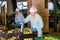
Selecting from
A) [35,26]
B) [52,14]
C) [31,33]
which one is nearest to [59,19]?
[52,14]

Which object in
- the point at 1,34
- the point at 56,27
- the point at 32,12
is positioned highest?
the point at 32,12

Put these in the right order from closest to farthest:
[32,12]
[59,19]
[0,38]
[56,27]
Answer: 1. [0,38]
2. [32,12]
3. [56,27]
4. [59,19]

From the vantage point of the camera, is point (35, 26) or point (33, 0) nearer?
point (35, 26)

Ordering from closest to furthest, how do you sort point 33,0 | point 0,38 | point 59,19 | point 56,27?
point 0,38 → point 33,0 → point 56,27 → point 59,19

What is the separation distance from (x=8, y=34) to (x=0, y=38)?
0.19 m

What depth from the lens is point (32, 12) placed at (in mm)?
5648

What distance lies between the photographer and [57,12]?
9961 mm

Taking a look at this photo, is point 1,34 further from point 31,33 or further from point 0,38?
point 31,33

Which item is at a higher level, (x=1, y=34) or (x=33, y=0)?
(x=33, y=0)

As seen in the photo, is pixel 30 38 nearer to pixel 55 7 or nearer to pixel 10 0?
pixel 55 7

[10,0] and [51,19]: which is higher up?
[10,0]

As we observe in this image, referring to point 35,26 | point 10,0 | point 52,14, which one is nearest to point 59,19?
point 52,14

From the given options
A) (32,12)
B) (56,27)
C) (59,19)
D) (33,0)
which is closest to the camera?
(32,12)

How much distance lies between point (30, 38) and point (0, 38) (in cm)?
63
